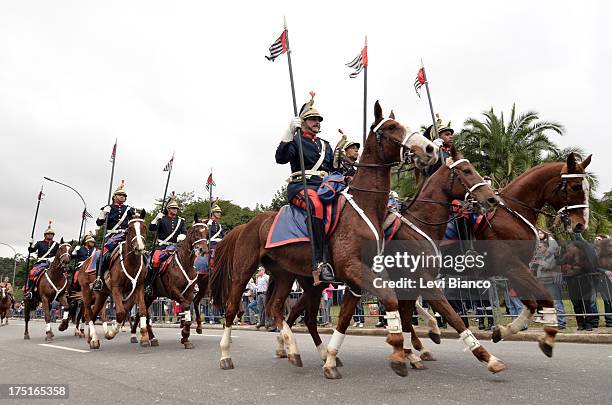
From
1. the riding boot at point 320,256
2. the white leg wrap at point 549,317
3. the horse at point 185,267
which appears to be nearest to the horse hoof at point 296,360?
the riding boot at point 320,256

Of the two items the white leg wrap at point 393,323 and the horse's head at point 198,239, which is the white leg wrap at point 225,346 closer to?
the white leg wrap at point 393,323

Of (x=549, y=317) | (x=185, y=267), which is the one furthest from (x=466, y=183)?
(x=185, y=267)

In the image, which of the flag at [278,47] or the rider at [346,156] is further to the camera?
the flag at [278,47]

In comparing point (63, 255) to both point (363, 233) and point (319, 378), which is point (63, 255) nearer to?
point (319, 378)

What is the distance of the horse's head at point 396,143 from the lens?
6164 millimetres

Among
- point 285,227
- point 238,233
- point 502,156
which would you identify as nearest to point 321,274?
point 285,227

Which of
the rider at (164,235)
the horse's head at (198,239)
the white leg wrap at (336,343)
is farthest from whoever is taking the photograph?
the rider at (164,235)

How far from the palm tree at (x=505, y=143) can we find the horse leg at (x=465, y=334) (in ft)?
66.6

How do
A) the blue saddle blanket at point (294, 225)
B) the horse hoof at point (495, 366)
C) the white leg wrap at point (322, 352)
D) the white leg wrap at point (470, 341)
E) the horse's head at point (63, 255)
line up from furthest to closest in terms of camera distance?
the horse's head at point (63, 255), the white leg wrap at point (322, 352), the blue saddle blanket at point (294, 225), the white leg wrap at point (470, 341), the horse hoof at point (495, 366)

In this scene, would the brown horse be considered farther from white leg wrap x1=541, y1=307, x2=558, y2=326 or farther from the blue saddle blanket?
white leg wrap x1=541, y1=307, x2=558, y2=326

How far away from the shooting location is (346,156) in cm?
852

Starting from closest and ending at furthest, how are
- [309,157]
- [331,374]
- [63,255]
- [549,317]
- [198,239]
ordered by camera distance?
[331,374] → [549,317] → [309,157] → [198,239] → [63,255]

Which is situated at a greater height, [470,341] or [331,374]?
[470,341]

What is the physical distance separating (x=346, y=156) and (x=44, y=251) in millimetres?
12958
